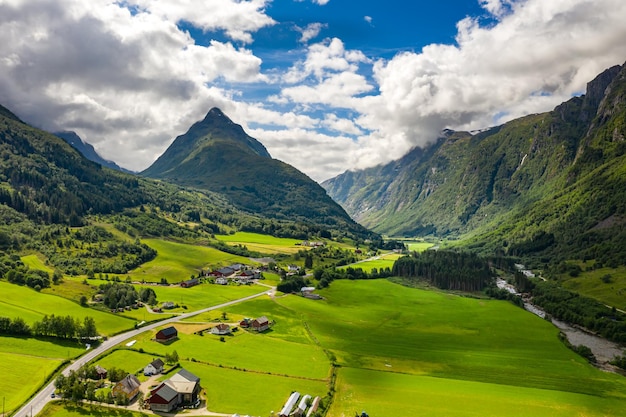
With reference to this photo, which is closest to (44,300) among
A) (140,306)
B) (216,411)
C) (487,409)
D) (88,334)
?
(140,306)

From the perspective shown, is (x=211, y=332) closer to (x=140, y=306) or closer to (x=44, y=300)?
(x=140, y=306)

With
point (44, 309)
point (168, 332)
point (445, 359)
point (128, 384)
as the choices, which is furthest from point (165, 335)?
point (445, 359)

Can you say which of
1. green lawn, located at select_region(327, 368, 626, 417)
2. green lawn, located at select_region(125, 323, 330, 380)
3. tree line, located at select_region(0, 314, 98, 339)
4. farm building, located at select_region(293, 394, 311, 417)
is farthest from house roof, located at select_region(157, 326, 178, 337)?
farm building, located at select_region(293, 394, 311, 417)

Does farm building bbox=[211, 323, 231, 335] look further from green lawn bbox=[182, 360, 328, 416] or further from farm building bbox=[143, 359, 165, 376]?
farm building bbox=[143, 359, 165, 376]

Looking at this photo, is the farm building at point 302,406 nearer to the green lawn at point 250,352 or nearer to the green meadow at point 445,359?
the green meadow at point 445,359

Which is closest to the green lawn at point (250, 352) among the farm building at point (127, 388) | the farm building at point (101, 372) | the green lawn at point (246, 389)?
the green lawn at point (246, 389)

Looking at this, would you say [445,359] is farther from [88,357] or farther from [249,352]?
[88,357]

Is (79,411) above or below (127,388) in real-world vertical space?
below
